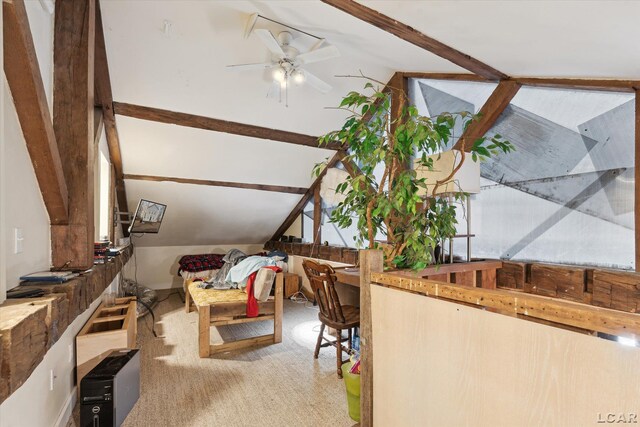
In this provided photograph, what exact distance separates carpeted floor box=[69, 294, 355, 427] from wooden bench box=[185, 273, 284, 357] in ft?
0.33

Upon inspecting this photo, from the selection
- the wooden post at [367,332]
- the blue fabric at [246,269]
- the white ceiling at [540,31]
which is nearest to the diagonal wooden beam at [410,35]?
the white ceiling at [540,31]

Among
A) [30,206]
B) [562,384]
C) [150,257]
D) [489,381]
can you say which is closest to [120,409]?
[30,206]

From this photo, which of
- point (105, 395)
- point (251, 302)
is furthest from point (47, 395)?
point (251, 302)

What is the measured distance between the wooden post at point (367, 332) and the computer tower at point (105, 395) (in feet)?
4.92

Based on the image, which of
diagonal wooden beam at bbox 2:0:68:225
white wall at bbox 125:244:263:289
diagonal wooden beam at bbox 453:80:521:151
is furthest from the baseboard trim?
white wall at bbox 125:244:263:289

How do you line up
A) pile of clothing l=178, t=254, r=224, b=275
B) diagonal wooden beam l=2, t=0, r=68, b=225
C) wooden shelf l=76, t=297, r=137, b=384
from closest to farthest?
1. diagonal wooden beam l=2, t=0, r=68, b=225
2. wooden shelf l=76, t=297, r=137, b=384
3. pile of clothing l=178, t=254, r=224, b=275

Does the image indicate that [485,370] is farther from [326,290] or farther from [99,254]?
[99,254]

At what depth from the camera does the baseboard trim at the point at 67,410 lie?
1.88 meters

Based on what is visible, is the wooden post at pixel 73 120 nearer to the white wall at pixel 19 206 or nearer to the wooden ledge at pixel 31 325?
the white wall at pixel 19 206

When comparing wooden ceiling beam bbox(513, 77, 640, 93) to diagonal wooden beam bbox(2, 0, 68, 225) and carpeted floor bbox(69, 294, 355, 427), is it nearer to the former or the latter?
carpeted floor bbox(69, 294, 355, 427)

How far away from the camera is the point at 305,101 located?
3684mm

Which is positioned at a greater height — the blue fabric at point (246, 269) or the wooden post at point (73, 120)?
the wooden post at point (73, 120)

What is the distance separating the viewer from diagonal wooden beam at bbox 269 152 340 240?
491cm
